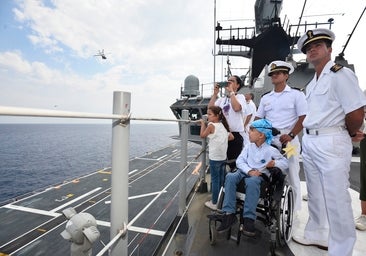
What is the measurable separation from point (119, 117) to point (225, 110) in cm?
259

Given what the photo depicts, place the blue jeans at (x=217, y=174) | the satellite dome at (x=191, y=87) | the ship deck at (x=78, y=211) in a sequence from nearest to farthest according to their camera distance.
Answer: the blue jeans at (x=217, y=174)
the ship deck at (x=78, y=211)
the satellite dome at (x=191, y=87)

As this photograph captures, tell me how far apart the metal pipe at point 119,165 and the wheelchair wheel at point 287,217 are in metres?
1.43

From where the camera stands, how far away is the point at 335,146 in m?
Answer: 1.73

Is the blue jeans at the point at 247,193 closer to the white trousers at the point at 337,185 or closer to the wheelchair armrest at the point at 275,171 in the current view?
the wheelchair armrest at the point at 275,171

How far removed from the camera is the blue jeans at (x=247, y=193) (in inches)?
78.9

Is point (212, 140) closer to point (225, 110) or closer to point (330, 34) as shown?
point (225, 110)

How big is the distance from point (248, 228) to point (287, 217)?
559 mm

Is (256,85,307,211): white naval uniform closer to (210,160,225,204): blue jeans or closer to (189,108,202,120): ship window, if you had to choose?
(210,160,225,204): blue jeans

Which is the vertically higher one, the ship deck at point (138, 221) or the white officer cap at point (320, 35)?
the white officer cap at point (320, 35)

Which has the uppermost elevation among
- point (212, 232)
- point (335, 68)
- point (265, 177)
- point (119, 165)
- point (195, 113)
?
point (195, 113)

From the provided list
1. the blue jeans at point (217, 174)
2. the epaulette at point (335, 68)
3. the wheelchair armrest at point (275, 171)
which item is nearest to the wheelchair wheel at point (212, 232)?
the wheelchair armrest at point (275, 171)

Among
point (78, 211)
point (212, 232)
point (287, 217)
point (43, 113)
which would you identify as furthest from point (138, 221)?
point (43, 113)

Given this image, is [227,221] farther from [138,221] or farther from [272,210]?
[138,221]

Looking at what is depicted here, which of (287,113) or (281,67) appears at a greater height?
(281,67)
